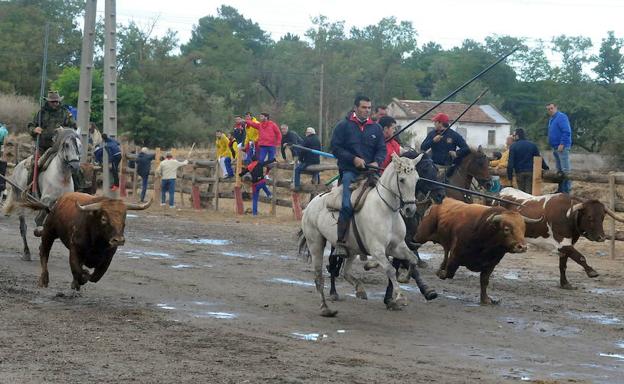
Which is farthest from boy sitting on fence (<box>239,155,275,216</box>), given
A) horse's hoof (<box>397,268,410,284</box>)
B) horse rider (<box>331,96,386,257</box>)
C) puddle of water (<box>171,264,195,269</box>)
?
Answer: horse rider (<box>331,96,386,257</box>)

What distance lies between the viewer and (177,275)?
1594 cm

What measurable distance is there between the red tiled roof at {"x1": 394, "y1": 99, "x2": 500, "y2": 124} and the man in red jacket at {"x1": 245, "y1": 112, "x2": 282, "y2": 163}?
47941 millimetres

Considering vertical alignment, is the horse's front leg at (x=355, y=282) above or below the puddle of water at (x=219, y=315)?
above

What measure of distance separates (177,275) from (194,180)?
51.1 feet

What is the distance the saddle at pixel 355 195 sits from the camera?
13.0 meters

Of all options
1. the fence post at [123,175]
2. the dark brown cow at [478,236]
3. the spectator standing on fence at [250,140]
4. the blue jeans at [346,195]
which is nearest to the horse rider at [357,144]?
the blue jeans at [346,195]

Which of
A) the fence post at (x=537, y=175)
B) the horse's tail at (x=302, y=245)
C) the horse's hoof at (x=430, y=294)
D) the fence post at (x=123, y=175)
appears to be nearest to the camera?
the horse's hoof at (x=430, y=294)

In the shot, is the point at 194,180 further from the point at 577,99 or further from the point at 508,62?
the point at 508,62

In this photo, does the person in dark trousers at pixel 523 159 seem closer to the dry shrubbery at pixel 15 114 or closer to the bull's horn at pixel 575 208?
the bull's horn at pixel 575 208

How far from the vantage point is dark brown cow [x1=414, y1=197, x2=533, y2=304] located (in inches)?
535

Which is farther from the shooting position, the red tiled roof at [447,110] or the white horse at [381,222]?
the red tiled roof at [447,110]

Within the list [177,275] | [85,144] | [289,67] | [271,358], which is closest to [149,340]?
[271,358]

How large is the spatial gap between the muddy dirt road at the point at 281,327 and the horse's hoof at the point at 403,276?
1.00 feet

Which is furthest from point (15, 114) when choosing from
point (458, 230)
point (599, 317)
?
point (599, 317)
